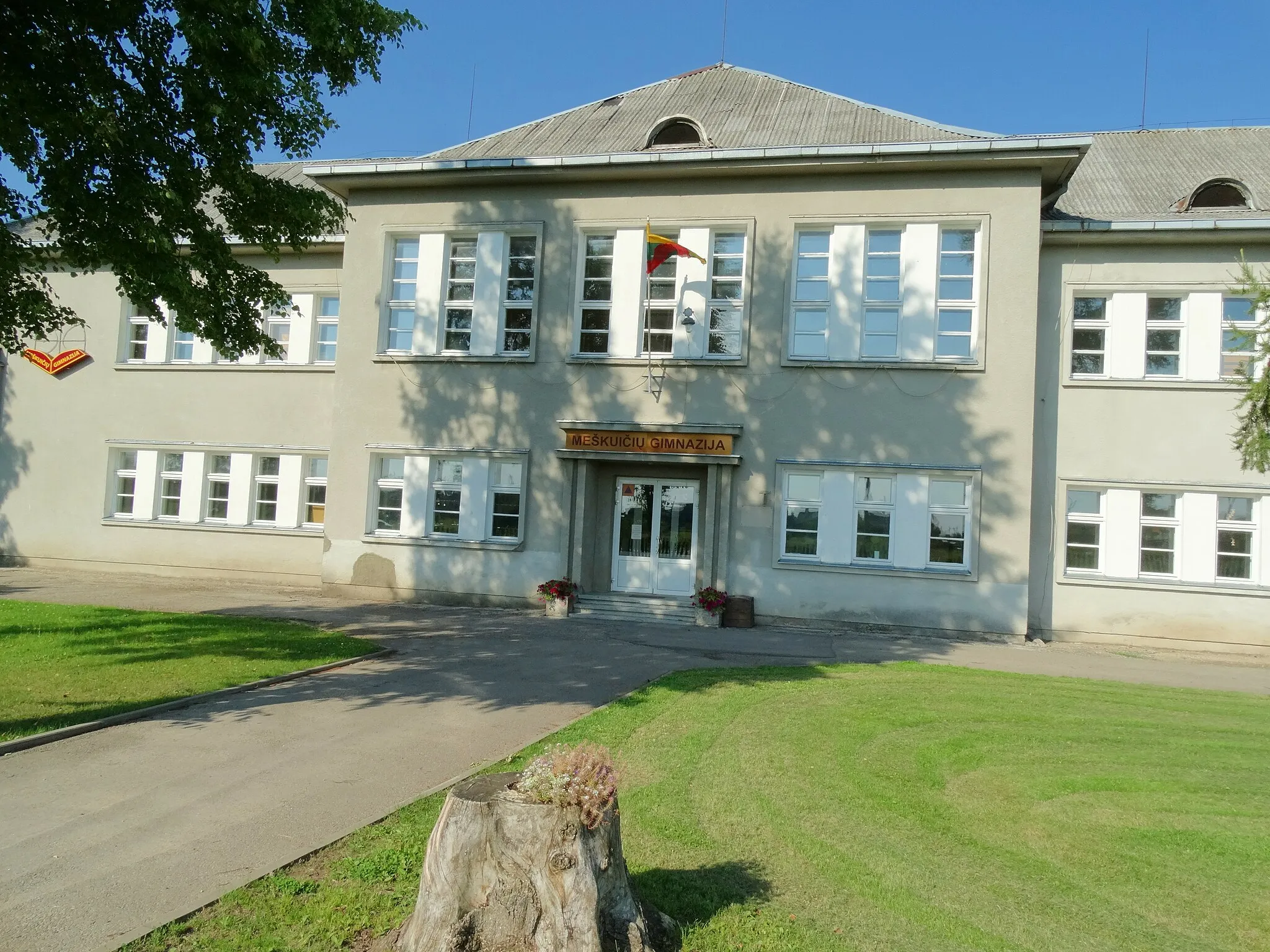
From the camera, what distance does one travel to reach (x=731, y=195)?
690 inches

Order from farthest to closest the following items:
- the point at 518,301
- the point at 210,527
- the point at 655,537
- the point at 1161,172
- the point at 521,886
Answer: the point at 210,527
the point at 1161,172
the point at 518,301
the point at 655,537
the point at 521,886

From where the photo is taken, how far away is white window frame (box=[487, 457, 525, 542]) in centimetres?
1819

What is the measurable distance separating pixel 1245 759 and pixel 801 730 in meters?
3.78

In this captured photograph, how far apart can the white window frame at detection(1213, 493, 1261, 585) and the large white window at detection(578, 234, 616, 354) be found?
434 inches

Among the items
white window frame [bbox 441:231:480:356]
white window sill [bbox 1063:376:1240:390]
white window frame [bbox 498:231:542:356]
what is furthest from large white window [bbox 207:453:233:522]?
white window sill [bbox 1063:376:1240:390]

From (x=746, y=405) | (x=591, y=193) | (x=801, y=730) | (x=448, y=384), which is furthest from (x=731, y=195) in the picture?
(x=801, y=730)

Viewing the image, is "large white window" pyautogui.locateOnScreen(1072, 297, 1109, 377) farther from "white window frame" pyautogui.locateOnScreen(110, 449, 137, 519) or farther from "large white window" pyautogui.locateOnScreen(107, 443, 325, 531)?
"white window frame" pyautogui.locateOnScreen(110, 449, 137, 519)

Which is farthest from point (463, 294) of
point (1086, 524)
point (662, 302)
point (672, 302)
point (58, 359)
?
point (1086, 524)

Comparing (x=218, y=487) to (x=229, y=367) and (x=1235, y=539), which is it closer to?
(x=229, y=367)

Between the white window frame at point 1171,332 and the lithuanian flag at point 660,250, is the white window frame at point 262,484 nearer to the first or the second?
the lithuanian flag at point 660,250

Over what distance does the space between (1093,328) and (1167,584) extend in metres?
4.59

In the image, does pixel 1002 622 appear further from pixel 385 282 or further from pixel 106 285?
pixel 106 285

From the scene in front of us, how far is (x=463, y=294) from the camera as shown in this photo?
62.1 ft

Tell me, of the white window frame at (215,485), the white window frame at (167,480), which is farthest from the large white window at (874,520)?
the white window frame at (167,480)
